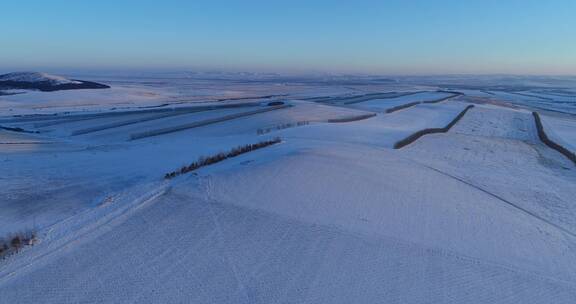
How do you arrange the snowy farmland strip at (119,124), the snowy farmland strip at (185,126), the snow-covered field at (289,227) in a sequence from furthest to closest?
the snowy farmland strip at (119,124) → the snowy farmland strip at (185,126) → the snow-covered field at (289,227)

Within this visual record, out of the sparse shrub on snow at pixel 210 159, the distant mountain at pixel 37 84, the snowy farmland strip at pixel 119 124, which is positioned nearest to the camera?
the sparse shrub on snow at pixel 210 159

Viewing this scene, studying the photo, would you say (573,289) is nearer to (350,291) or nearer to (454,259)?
(454,259)

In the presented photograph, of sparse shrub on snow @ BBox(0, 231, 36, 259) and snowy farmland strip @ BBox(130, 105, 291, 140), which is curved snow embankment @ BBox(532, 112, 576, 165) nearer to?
sparse shrub on snow @ BBox(0, 231, 36, 259)

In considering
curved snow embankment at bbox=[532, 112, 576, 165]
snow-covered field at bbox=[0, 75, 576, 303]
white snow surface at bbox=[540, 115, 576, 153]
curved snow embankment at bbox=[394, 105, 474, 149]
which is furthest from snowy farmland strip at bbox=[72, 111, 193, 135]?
white snow surface at bbox=[540, 115, 576, 153]

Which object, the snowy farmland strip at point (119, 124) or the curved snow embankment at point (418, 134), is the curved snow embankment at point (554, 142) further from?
the snowy farmland strip at point (119, 124)

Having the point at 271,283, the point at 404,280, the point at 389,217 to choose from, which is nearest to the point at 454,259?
the point at 404,280

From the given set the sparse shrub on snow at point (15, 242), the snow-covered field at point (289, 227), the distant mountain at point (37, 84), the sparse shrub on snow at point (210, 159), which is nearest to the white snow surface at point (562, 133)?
the snow-covered field at point (289, 227)

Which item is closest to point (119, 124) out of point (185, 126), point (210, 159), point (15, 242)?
point (185, 126)

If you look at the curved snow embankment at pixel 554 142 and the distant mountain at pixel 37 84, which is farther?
the distant mountain at pixel 37 84
